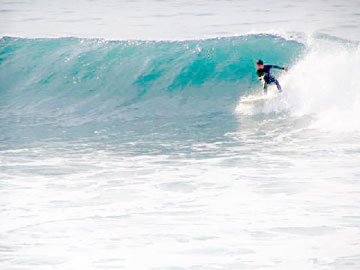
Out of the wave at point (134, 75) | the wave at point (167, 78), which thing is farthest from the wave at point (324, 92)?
the wave at point (134, 75)

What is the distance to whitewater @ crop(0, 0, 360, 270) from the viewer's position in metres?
6.98

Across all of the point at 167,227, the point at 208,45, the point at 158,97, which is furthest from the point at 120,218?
the point at 208,45

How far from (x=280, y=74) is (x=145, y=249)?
1042 cm

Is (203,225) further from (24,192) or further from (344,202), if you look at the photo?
(24,192)

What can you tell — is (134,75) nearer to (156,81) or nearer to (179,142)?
(156,81)

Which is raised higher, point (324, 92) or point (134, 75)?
point (134, 75)

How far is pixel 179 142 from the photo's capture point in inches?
505

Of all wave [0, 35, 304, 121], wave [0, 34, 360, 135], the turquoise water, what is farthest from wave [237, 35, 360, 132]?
wave [0, 35, 304, 121]

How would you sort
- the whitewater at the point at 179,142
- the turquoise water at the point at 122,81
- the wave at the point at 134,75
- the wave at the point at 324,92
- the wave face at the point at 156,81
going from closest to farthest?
the whitewater at the point at 179,142
the wave at the point at 324,92
the wave face at the point at 156,81
the turquoise water at the point at 122,81
the wave at the point at 134,75

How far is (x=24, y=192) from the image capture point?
360 inches

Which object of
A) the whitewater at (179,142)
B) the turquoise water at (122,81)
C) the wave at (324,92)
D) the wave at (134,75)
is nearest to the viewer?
the whitewater at (179,142)

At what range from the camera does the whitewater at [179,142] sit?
698cm

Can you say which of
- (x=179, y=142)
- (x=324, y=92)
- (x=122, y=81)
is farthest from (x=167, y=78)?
(x=179, y=142)

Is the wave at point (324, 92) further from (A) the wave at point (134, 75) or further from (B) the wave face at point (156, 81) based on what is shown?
(A) the wave at point (134, 75)
